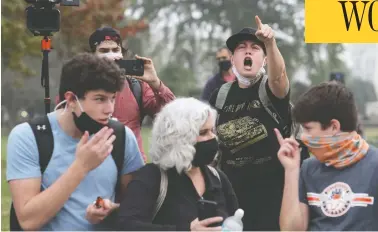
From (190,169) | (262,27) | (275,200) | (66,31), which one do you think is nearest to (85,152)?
(190,169)

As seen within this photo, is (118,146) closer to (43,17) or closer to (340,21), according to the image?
(43,17)

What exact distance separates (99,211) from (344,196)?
1092 mm

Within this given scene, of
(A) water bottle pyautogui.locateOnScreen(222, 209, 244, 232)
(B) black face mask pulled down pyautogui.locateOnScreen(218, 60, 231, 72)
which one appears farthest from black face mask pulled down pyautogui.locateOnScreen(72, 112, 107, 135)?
(B) black face mask pulled down pyautogui.locateOnScreen(218, 60, 231, 72)

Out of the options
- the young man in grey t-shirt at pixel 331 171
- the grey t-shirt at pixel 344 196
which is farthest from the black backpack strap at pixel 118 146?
the grey t-shirt at pixel 344 196

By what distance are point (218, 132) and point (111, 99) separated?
Answer: 5.28ft

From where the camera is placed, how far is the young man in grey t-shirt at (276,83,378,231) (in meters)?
3.72

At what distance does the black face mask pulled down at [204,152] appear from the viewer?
3875 mm

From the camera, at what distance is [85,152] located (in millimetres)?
3580

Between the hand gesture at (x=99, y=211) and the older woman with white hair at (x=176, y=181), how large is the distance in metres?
0.05

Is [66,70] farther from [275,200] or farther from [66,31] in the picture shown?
[66,31]

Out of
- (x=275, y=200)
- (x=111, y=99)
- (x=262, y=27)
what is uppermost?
(x=262, y=27)

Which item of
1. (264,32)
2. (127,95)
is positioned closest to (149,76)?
(127,95)

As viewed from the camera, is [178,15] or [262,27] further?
[178,15]

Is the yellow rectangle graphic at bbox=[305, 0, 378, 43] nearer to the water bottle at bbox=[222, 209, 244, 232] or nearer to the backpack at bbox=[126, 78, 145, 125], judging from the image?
the backpack at bbox=[126, 78, 145, 125]
